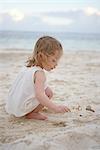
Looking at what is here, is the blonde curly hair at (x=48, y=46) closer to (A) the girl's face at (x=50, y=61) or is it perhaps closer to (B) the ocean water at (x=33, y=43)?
(A) the girl's face at (x=50, y=61)

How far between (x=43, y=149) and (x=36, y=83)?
0.68m

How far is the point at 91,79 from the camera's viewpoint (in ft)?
13.0

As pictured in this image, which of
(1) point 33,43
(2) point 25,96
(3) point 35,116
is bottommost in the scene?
(1) point 33,43

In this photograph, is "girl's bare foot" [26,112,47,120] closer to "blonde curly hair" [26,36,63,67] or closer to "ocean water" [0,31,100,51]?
"blonde curly hair" [26,36,63,67]

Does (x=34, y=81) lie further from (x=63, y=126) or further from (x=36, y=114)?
(x=63, y=126)

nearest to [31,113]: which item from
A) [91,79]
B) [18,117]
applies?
[18,117]

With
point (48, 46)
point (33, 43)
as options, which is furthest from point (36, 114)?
point (33, 43)

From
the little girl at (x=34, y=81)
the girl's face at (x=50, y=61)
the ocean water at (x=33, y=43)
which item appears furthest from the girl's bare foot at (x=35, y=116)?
the ocean water at (x=33, y=43)

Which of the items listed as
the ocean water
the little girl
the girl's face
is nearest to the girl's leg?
the little girl

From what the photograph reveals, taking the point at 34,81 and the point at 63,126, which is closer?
the point at 63,126

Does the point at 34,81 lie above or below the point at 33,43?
above

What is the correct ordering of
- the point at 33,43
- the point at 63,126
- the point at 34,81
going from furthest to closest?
1. the point at 33,43
2. the point at 34,81
3. the point at 63,126

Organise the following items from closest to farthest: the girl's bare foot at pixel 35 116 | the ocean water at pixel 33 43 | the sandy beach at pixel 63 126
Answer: the sandy beach at pixel 63 126
the girl's bare foot at pixel 35 116
the ocean water at pixel 33 43

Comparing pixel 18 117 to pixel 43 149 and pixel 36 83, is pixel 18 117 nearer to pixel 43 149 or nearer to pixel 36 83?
pixel 36 83
